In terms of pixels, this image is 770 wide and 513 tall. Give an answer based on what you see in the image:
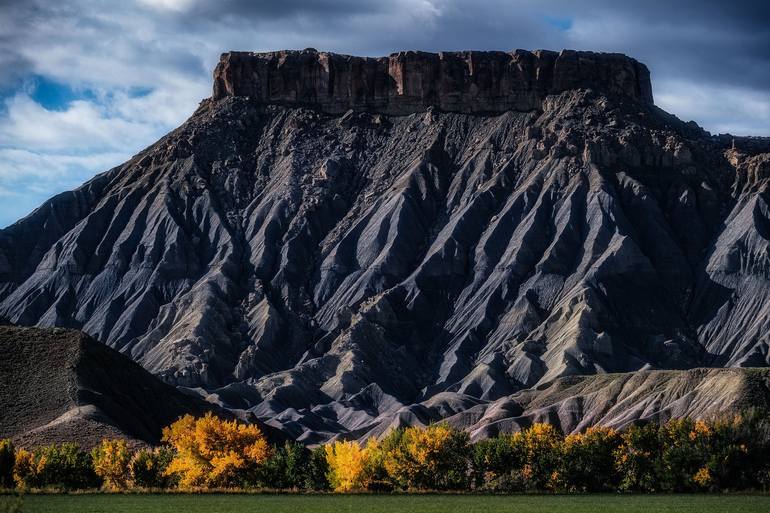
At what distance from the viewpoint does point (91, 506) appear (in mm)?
73938

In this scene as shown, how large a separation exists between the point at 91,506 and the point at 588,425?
70.0 m

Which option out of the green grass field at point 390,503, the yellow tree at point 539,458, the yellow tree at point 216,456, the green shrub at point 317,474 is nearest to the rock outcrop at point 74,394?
the yellow tree at point 216,456

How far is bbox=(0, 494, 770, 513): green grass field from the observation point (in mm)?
71250

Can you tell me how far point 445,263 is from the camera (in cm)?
17988

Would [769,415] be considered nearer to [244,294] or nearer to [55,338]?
[55,338]

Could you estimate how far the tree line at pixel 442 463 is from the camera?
87.9 meters

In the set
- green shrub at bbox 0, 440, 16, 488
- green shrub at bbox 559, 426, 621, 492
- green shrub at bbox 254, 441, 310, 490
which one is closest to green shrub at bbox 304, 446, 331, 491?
green shrub at bbox 254, 441, 310, 490

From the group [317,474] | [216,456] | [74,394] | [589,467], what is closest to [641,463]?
[589,467]

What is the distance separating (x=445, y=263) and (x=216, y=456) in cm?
9101

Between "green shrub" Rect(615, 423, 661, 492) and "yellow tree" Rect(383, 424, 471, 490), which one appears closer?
"green shrub" Rect(615, 423, 661, 492)

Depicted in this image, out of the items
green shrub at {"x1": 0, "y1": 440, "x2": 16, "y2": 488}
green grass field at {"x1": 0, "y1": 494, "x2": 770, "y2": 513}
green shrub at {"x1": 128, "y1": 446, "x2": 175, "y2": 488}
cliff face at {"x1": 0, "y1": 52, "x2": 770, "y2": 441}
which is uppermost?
cliff face at {"x1": 0, "y1": 52, "x2": 770, "y2": 441}

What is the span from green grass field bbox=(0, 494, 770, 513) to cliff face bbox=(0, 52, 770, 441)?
61806 millimetres

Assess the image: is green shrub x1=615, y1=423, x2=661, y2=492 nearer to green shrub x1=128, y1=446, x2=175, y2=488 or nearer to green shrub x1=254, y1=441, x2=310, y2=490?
green shrub x1=254, y1=441, x2=310, y2=490

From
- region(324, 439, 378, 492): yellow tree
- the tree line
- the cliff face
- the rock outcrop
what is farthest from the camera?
the cliff face
